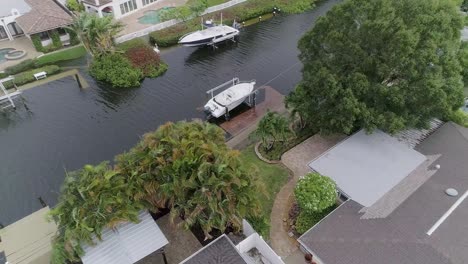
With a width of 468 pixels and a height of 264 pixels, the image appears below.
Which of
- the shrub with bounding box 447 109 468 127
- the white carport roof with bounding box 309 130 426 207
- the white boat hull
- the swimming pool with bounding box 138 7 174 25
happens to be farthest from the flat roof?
the shrub with bounding box 447 109 468 127

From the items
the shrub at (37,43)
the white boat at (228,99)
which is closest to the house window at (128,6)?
the shrub at (37,43)

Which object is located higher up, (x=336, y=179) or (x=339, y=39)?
(x=339, y=39)

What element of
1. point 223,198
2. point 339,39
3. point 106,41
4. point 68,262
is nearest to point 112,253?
point 68,262

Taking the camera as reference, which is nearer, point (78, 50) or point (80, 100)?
point (80, 100)

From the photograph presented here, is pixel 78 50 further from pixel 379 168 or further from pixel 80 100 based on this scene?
pixel 379 168

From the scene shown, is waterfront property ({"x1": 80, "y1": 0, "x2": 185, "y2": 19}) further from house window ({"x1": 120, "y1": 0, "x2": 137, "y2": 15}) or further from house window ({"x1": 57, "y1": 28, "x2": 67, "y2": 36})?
house window ({"x1": 57, "y1": 28, "x2": 67, "y2": 36})

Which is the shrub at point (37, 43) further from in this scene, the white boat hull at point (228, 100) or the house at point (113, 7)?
the white boat hull at point (228, 100)
